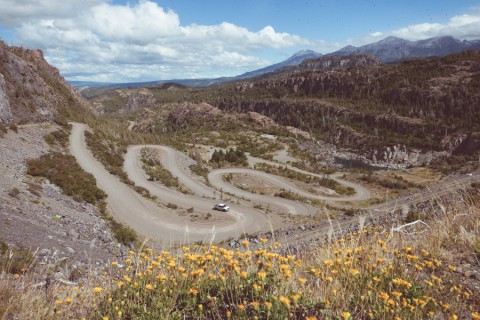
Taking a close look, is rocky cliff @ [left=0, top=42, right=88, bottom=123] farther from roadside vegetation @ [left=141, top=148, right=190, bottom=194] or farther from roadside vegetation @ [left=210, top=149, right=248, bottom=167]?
roadside vegetation @ [left=210, top=149, right=248, bottom=167]

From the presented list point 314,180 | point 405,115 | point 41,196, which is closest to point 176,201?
point 41,196

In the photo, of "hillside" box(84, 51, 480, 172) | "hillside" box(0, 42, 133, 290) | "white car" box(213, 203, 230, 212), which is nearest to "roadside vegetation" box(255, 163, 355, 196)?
"white car" box(213, 203, 230, 212)

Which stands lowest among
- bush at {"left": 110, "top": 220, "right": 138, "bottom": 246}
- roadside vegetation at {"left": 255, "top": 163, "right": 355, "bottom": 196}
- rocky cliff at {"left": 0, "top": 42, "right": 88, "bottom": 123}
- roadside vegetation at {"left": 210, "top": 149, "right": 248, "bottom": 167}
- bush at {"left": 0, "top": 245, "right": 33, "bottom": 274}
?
roadside vegetation at {"left": 255, "top": 163, "right": 355, "bottom": 196}

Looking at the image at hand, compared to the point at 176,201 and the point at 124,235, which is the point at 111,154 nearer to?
the point at 176,201

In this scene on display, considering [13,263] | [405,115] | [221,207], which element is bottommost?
[405,115]

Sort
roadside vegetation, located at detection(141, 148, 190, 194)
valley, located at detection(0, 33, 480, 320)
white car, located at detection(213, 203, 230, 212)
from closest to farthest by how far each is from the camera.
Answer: valley, located at detection(0, 33, 480, 320) < white car, located at detection(213, 203, 230, 212) < roadside vegetation, located at detection(141, 148, 190, 194)

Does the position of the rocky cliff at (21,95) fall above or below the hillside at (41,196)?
above

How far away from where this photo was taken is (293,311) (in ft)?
9.54

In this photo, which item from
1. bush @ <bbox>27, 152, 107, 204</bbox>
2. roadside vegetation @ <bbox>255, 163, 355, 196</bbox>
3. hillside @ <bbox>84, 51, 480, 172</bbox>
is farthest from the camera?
hillside @ <bbox>84, 51, 480, 172</bbox>

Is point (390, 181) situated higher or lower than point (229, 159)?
lower

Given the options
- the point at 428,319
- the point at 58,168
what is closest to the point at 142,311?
the point at 428,319

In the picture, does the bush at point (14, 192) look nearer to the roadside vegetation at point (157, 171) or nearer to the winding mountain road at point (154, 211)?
the winding mountain road at point (154, 211)

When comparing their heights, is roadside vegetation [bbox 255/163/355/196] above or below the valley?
below

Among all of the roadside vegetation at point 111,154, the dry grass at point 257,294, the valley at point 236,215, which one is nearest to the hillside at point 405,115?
the valley at point 236,215
